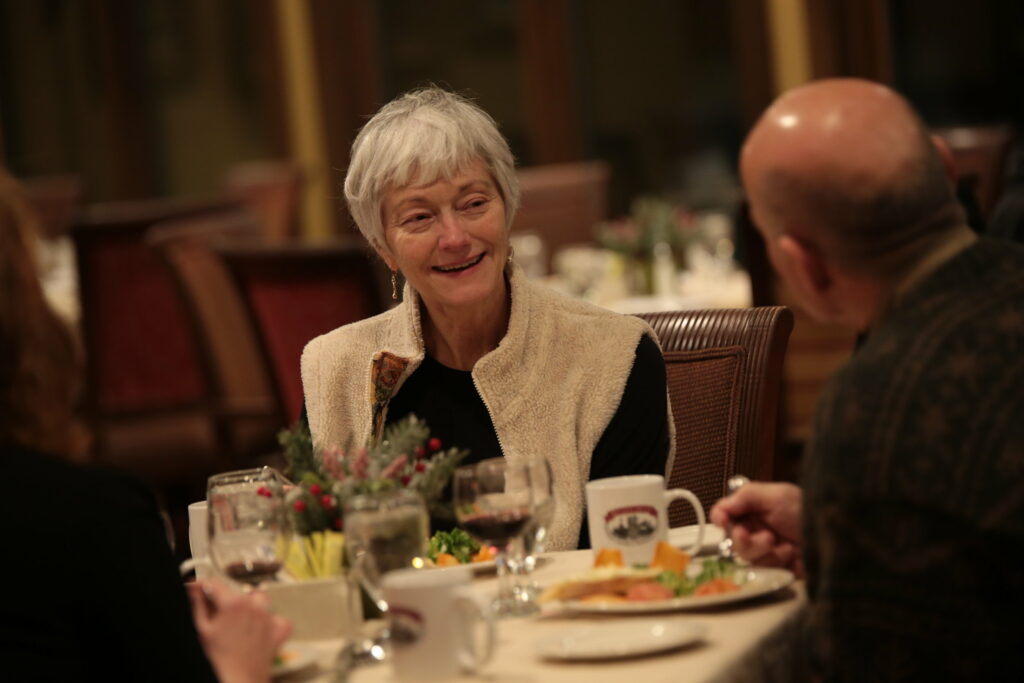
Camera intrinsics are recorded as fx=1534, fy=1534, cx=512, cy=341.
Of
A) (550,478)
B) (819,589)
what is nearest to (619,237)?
(550,478)

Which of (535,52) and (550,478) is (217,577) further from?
(535,52)

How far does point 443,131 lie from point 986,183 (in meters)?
3.15

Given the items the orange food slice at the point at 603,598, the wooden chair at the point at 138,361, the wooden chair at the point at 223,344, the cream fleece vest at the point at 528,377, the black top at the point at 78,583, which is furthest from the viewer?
the wooden chair at the point at 138,361

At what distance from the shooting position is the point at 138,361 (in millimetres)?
5121

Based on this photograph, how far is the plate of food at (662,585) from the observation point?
1681mm

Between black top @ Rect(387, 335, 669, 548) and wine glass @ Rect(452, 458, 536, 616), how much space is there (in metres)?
0.59

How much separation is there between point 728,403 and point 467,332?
462 millimetres

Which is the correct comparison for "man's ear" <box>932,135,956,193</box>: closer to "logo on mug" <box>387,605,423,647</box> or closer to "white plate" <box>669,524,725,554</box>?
"white plate" <box>669,524,725,554</box>

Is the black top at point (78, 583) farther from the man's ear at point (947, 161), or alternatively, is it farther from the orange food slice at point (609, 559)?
the man's ear at point (947, 161)

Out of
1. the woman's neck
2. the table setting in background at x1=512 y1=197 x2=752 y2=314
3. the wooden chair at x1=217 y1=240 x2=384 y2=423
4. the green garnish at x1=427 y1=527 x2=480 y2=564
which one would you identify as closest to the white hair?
the woman's neck

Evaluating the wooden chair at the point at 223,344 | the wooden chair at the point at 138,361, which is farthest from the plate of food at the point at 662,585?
the wooden chair at the point at 138,361

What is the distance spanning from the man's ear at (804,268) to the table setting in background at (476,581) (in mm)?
338

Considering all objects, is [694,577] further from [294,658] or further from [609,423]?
[609,423]

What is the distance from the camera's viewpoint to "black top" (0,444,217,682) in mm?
1346
